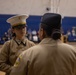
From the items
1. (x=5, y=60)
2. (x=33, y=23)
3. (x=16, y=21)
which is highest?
(x=16, y=21)

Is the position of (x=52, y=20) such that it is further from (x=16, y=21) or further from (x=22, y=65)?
(x=16, y=21)

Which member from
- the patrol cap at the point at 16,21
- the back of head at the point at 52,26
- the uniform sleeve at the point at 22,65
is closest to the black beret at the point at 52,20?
the back of head at the point at 52,26

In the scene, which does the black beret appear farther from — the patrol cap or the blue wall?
the blue wall

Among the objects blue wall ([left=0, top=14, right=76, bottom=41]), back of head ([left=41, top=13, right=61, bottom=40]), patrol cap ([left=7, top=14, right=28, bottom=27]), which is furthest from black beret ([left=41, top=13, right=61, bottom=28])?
blue wall ([left=0, top=14, right=76, bottom=41])

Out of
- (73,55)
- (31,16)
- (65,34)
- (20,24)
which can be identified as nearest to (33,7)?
(31,16)

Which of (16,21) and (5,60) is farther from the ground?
(16,21)

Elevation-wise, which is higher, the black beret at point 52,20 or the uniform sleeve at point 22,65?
the black beret at point 52,20

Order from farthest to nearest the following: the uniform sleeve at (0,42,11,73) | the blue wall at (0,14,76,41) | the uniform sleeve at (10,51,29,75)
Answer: the blue wall at (0,14,76,41) < the uniform sleeve at (0,42,11,73) < the uniform sleeve at (10,51,29,75)

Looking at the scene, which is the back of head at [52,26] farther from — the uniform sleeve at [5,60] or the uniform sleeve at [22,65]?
the uniform sleeve at [5,60]

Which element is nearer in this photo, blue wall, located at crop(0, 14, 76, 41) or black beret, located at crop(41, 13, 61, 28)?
black beret, located at crop(41, 13, 61, 28)

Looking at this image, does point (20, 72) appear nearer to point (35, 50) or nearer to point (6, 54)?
point (35, 50)

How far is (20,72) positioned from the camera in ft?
4.96

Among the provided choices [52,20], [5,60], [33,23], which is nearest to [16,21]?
[5,60]

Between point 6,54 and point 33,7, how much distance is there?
2.75 meters
